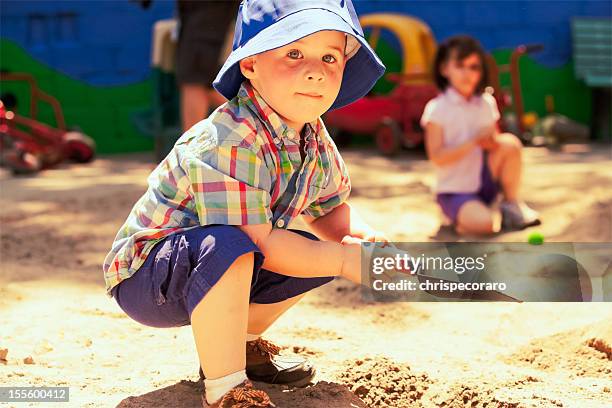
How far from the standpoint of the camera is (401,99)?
6.15 metres

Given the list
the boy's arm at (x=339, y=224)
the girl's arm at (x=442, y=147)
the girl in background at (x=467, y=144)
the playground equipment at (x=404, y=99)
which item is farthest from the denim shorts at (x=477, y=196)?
the playground equipment at (x=404, y=99)

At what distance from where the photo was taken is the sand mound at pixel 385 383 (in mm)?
1802

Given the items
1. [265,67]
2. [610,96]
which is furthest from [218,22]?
[610,96]

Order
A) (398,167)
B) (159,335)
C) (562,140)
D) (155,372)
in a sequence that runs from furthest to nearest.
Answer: (562,140)
(398,167)
(159,335)
(155,372)

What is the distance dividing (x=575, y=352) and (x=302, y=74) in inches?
38.3

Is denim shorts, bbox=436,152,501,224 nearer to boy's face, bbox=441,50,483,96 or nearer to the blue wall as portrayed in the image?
boy's face, bbox=441,50,483,96

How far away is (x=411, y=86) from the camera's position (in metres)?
6.09

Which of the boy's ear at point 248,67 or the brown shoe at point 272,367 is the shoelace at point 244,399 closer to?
the brown shoe at point 272,367

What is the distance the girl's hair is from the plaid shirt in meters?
1.94

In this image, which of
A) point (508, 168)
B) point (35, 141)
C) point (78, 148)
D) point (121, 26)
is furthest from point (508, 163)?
point (121, 26)

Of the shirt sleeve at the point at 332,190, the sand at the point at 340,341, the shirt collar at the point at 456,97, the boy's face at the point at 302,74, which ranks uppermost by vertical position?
the boy's face at the point at 302,74

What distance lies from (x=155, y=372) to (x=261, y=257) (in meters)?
0.46

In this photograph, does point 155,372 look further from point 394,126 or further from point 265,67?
point 394,126

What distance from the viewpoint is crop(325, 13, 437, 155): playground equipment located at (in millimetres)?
6090
